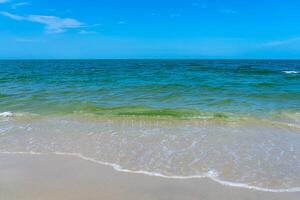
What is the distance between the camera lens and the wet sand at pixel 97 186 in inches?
153

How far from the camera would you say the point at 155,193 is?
3959 mm

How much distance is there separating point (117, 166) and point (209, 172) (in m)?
1.55

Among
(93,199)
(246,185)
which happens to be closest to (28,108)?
(93,199)

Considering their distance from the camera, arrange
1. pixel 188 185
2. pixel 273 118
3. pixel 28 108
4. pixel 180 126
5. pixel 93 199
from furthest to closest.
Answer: pixel 28 108, pixel 273 118, pixel 180 126, pixel 188 185, pixel 93 199

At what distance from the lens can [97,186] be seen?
417 centimetres

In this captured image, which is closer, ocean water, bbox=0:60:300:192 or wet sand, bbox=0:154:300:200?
wet sand, bbox=0:154:300:200

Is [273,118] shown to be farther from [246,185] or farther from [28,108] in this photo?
[28,108]

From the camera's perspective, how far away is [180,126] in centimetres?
787

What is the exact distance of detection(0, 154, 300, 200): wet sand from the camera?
388 cm

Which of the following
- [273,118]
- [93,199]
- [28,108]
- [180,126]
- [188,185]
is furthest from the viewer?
[28,108]

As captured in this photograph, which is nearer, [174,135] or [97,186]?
[97,186]

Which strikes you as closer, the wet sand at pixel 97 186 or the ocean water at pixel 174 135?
the wet sand at pixel 97 186

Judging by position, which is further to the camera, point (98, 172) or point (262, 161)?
point (262, 161)

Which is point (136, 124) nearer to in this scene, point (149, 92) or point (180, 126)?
point (180, 126)
